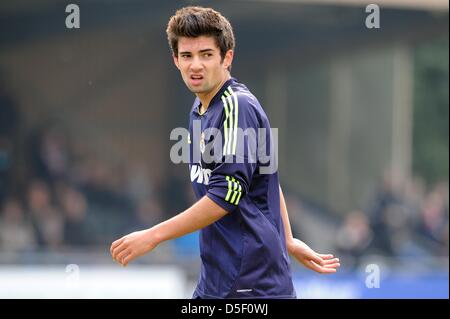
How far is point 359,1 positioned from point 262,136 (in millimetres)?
11154

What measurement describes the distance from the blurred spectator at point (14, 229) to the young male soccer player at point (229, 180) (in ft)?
29.7

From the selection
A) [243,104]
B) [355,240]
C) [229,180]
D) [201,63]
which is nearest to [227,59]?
[201,63]

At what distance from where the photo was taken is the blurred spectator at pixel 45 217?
14364 mm

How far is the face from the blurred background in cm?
675

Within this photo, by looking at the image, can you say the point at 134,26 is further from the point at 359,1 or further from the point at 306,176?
the point at 306,176

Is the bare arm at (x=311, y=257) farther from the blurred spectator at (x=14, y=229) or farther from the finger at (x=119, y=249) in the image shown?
the blurred spectator at (x=14, y=229)

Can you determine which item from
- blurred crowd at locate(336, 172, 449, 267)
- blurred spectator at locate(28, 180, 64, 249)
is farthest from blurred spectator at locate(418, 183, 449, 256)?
blurred spectator at locate(28, 180, 64, 249)

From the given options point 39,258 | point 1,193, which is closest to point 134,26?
point 1,193

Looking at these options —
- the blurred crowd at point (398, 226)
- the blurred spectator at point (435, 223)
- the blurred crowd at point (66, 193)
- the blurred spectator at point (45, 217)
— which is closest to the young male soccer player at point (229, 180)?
the blurred crowd at point (398, 226)

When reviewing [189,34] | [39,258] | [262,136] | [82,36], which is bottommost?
[39,258]

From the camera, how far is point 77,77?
17484 millimetres

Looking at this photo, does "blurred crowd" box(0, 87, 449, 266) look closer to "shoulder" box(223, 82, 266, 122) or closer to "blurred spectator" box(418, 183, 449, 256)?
"blurred spectator" box(418, 183, 449, 256)
